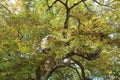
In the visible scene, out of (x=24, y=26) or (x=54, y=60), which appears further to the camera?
(x=24, y=26)

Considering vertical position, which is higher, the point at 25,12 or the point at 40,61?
the point at 25,12

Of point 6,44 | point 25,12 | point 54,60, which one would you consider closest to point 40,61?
point 54,60

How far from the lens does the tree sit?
11.5 meters

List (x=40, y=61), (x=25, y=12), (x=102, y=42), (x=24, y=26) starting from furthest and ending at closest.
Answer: (x=25, y=12)
(x=24, y=26)
(x=40, y=61)
(x=102, y=42)

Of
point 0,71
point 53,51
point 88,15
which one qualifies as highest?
point 88,15

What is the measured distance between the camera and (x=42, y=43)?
11867mm

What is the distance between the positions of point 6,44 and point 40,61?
142 centimetres

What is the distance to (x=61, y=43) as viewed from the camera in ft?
38.0

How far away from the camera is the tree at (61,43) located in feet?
37.8

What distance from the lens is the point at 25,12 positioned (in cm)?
1620

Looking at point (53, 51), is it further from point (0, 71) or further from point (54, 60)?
point (0, 71)

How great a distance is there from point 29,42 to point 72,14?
2.01 meters

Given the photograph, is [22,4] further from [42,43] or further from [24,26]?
[42,43]

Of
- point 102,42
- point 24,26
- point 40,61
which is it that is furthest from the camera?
point 24,26
